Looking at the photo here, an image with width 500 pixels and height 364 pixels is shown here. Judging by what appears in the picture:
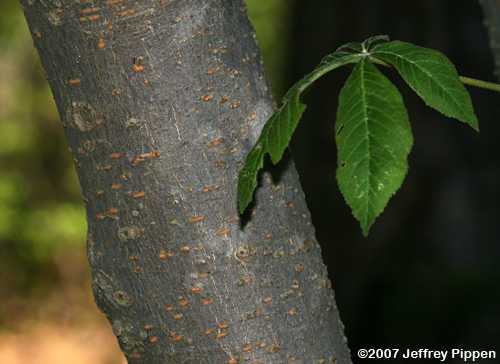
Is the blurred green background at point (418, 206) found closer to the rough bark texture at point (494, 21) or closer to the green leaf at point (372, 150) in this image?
the rough bark texture at point (494, 21)

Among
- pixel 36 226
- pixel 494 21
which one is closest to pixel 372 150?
pixel 494 21

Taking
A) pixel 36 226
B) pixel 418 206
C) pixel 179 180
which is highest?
pixel 179 180

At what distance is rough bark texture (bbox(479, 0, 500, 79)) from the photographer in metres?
1.62

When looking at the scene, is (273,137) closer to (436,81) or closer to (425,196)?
(436,81)

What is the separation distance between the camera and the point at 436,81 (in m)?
1.07

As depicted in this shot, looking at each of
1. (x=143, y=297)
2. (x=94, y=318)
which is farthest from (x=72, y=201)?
(x=143, y=297)

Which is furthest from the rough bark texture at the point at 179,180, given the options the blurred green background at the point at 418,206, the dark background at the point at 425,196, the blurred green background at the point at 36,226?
the blurred green background at the point at 36,226

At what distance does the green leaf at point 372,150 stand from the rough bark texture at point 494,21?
0.72 m

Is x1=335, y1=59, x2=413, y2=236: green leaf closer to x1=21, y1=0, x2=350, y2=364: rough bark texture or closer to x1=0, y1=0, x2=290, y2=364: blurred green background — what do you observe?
x1=21, y1=0, x2=350, y2=364: rough bark texture

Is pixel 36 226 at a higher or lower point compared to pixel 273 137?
lower

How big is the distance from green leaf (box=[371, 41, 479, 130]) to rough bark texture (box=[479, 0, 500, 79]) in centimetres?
60

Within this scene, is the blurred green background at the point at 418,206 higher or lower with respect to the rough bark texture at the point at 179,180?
lower

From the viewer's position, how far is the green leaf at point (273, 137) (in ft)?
3.44

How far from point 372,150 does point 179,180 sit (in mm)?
307
